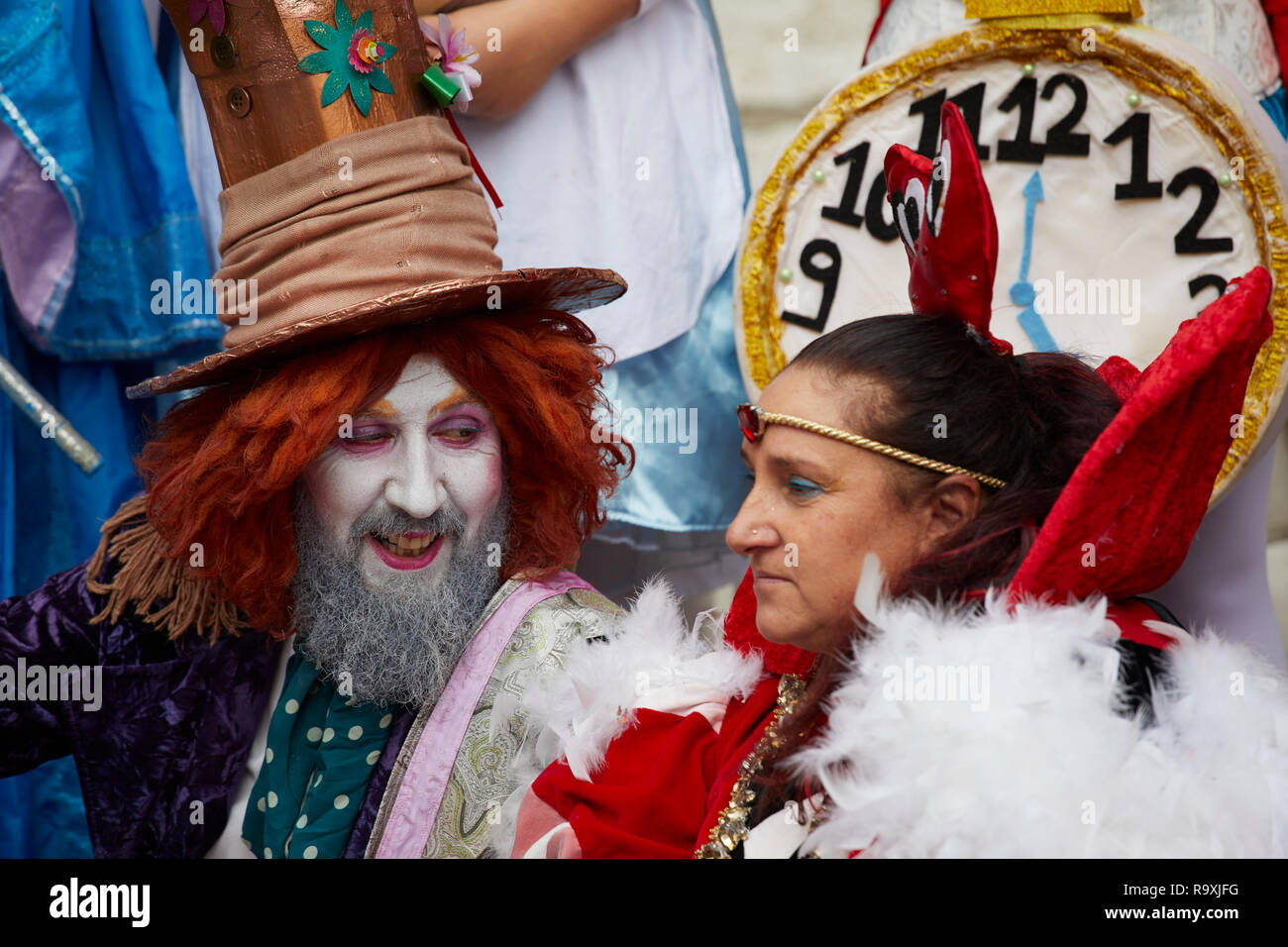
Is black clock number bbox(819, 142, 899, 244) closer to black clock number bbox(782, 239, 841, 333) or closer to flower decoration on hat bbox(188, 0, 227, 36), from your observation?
black clock number bbox(782, 239, 841, 333)

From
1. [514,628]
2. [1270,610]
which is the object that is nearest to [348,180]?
[514,628]

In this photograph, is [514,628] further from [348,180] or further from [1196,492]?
[1196,492]

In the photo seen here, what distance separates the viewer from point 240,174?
6.70ft

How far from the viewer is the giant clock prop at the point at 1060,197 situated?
194 centimetres

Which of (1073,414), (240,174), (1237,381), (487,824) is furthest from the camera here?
(240,174)

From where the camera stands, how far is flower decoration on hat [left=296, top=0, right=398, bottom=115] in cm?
197

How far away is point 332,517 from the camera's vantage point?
2.03m

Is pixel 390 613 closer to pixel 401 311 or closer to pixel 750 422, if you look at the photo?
pixel 401 311

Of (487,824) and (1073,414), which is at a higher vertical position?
(1073,414)

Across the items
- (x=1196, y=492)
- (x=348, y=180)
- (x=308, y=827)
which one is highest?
(x=348, y=180)

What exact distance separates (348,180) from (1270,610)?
1.70m

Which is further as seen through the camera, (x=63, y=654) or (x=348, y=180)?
(x=63, y=654)

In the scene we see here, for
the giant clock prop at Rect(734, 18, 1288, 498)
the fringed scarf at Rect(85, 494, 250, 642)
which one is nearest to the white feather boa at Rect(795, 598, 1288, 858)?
the giant clock prop at Rect(734, 18, 1288, 498)

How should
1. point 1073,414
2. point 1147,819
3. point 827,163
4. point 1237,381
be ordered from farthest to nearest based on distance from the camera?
point 827,163 → point 1073,414 → point 1237,381 → point 1147,819
